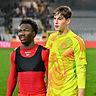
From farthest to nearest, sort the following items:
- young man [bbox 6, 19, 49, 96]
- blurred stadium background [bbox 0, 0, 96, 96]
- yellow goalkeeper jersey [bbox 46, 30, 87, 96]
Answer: blurred stadium background [bbox 0, 0, 96, 96] < yellow goalkeeper jersey [bbox 46, 30, 87, 96] < young man [bbox 6, 19, 49, 96]

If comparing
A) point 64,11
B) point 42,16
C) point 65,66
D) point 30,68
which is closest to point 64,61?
point 65,66

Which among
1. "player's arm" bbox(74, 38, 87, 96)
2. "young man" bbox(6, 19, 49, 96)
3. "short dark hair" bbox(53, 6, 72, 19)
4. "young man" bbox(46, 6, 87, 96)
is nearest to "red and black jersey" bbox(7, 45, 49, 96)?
"young man" bbox(6, 19, 49, 96)

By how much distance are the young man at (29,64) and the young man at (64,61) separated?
128 millimetres

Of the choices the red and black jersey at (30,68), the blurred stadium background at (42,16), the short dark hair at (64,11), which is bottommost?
the blurred stadium background at (42,16)

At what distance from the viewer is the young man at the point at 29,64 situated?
4.02m

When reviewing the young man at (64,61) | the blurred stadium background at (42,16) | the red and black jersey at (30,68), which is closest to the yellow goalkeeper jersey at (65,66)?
the young man at (64,61)

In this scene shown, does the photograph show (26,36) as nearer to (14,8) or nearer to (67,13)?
(67,13)

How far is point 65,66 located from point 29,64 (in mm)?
371

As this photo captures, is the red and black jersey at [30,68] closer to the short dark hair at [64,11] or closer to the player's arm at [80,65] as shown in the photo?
the player's arm at [80,65]

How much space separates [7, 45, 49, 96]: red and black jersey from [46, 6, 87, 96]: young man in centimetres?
12

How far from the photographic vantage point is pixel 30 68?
4082 millimetres

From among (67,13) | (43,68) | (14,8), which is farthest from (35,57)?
(14,8)

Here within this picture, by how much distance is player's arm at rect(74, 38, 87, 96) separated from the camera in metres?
4.05

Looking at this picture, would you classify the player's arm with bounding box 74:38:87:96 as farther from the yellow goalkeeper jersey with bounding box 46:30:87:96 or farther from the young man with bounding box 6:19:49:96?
the young man with bounding box 6:19:49:96
